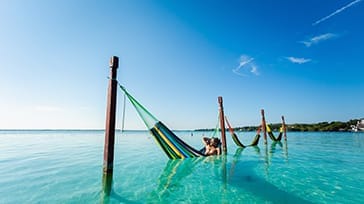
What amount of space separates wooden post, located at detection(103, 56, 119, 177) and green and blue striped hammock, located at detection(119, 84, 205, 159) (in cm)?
63

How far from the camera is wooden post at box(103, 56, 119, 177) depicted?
16.1 feet

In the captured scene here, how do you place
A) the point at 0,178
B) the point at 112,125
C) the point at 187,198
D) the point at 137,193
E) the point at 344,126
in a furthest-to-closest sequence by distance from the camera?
the point at 344,126 < the point at 0,178 < the point at 112,125 < the point at 137,193 < the point at 187,198

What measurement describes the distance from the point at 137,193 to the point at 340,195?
4642 mm

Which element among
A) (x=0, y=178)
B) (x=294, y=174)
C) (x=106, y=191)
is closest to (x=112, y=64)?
(x=106, y=191)

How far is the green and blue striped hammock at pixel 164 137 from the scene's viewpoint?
645 centimetres

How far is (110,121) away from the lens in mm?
5012

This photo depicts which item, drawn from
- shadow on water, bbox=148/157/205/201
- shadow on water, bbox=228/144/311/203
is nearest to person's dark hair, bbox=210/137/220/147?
shadow on water, bbox=148/157/205/201

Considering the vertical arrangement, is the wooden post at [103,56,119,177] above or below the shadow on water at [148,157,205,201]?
above

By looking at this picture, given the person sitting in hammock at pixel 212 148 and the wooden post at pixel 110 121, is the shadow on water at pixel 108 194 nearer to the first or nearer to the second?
the wooden post at pixel 110 121

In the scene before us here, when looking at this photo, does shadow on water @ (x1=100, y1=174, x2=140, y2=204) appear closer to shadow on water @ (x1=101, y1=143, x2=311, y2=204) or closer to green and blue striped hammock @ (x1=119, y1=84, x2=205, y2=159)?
shadow on water @ (x1=101, y1=143, x2=311, y2=204)

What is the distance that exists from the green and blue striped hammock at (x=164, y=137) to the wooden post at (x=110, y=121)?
0.63m

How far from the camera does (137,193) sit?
444 cm

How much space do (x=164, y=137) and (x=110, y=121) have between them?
9.39 feet

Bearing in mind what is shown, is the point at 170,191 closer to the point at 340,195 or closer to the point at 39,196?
the point at 39,196
